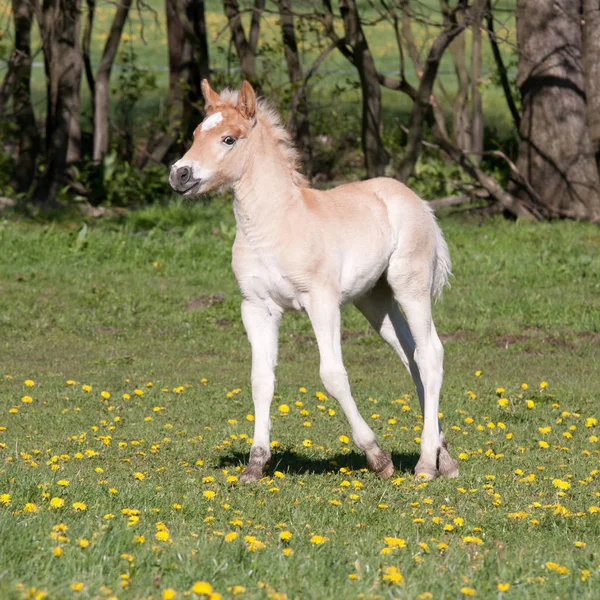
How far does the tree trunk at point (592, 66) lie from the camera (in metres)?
17.8

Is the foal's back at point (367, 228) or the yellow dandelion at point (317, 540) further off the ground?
the foal's back at point (367, 228)

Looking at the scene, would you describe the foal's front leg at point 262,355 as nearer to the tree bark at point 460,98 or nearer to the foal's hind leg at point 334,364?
the foal's hind leg at point 334,364

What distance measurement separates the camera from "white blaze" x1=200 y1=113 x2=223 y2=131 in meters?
6.95

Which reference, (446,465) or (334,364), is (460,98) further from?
(334,364)

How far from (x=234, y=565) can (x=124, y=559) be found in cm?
47

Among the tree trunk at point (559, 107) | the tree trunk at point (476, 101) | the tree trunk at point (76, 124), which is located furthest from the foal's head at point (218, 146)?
the tree trunk at point (476, 101)

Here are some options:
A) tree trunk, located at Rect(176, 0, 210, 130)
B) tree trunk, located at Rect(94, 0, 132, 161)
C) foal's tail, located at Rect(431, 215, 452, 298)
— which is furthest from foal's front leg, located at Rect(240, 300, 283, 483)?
tree trunk, located at Rect(94, 0, 132, 161)

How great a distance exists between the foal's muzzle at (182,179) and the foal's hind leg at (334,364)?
107cm

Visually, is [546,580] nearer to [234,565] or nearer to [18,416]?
[234,565]

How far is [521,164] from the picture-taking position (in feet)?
59.9

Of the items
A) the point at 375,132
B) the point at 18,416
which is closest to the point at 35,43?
the point at 375,132

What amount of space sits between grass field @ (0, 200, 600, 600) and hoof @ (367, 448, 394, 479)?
110mm

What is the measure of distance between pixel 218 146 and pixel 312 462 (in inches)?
96.0

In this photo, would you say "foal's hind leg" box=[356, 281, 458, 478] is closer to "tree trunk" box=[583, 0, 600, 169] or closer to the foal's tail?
the foal's tail
